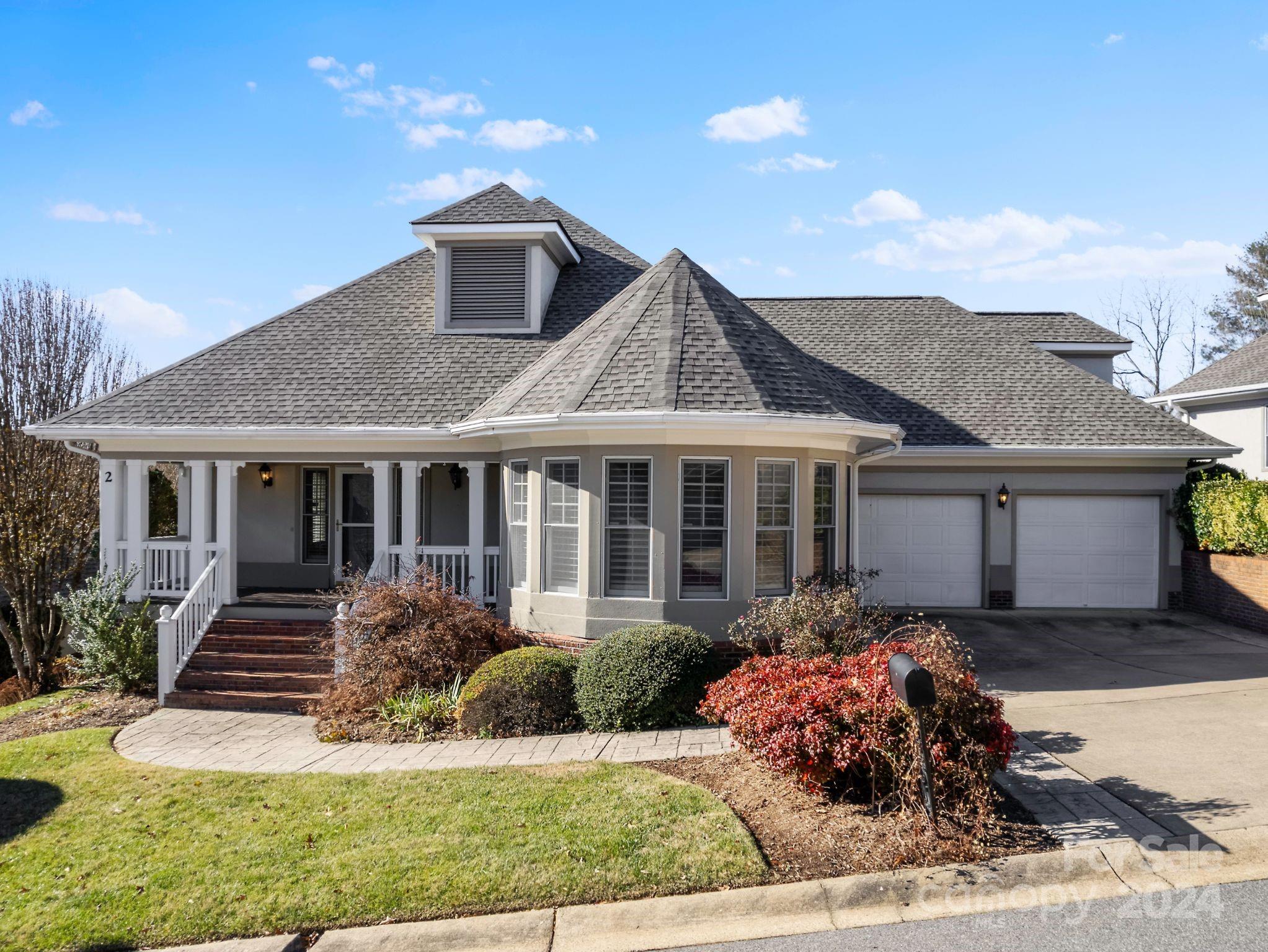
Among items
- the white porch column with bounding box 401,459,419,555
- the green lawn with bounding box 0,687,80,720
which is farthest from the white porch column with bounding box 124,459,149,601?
the white porch column with bounding box 401,459,419,555

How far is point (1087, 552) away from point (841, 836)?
11802mm

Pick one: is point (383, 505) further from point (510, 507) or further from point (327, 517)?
point (327, 517)

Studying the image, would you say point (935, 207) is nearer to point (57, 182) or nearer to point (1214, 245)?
point (57, 182)

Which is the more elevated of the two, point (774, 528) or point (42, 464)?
point (42, 464)

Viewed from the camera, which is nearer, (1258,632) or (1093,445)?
(1258,632)

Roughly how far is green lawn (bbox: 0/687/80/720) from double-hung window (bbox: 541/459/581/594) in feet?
23.1

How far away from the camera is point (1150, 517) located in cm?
1527

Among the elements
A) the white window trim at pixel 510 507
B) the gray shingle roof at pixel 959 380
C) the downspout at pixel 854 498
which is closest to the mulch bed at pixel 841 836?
the downspout at pixel 854 498

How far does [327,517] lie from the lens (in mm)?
14656

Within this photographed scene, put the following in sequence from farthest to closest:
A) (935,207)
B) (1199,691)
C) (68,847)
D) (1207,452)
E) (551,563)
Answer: (935,207) → (1207,452) → (551,563) → (1199,691) → (68,847)

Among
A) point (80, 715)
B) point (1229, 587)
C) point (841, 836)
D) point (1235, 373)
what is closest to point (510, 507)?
point (80, 715)

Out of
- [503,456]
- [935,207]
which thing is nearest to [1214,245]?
[935,207]

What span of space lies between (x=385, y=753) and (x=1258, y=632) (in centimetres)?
Result: 1351

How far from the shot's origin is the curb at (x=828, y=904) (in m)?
4.90
